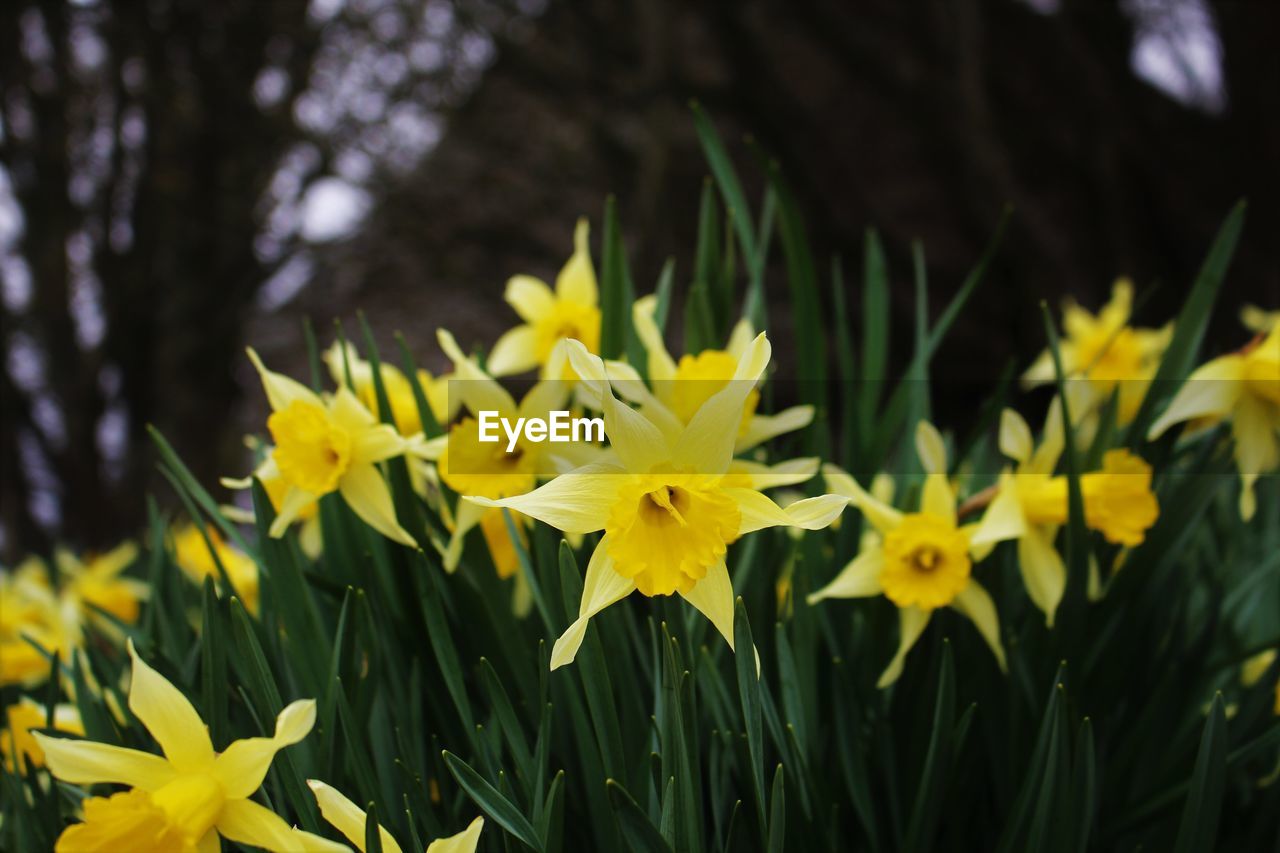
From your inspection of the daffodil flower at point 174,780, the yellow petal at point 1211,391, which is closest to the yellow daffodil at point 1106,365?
the yellow petal at point 1211,391

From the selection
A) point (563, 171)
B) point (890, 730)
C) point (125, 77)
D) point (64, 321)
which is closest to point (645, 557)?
point (890, 730)

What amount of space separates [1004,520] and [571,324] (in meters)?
0.39

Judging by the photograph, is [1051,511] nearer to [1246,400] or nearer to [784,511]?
[1246,400]

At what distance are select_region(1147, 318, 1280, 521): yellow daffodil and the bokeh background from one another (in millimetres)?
1481

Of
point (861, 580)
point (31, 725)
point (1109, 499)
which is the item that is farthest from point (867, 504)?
point (31, 725)

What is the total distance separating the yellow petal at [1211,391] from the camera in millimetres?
721

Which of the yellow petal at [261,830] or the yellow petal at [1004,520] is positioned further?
the yellow petal at [1004,520]

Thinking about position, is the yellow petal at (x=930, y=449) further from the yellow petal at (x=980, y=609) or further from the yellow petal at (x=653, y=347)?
the yellow petal at (x=653, y=347)

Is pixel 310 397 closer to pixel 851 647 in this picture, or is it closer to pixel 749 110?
pixel 851 647

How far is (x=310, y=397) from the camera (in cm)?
69

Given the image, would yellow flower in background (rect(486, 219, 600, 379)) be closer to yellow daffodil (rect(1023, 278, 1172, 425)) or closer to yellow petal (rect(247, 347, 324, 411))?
yellow petal (rect(247, 347, 324, 411))

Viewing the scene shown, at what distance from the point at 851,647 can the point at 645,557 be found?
1.13ft

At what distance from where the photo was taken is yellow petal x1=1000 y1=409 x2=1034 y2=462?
74cm

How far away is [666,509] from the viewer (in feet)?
Result: 1.65
